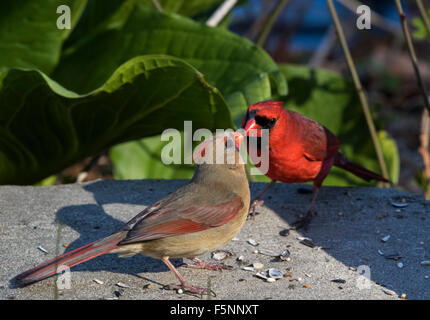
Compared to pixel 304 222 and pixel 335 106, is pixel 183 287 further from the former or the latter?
pixel 335 106

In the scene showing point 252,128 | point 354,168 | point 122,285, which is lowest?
point 122,285

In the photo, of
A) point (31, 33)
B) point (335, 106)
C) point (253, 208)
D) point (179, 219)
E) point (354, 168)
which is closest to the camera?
point (179, 219)

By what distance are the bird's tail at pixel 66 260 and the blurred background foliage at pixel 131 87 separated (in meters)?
1.09

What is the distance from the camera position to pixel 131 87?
3.38 meters

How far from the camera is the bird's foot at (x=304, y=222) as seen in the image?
3223mm

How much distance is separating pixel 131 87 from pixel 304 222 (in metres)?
1.20

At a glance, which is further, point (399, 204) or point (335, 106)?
point (335, 106)

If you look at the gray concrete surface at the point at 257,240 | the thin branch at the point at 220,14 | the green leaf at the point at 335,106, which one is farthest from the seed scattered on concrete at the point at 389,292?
the thin branch at the point at 220,14

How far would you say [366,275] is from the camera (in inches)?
108

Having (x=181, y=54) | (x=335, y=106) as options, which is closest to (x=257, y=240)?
(x=181, y=54)

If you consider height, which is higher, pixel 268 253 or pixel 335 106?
pixel 335 106

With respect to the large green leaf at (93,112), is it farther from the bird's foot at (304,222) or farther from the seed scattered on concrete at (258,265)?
the seed scattered on concrete at (258,265)
